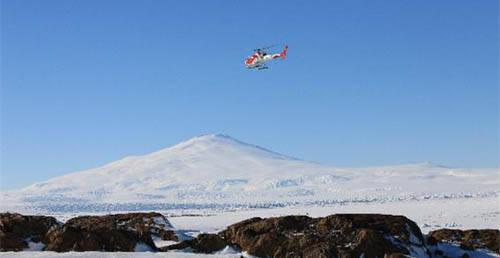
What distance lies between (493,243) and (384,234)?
5.77 m

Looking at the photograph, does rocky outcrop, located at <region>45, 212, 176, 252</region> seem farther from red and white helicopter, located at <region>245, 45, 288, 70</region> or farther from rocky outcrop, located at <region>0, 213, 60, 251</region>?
red and white helicopter, located at <region>245, 45, 288, 70</region>

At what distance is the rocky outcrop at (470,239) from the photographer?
24.0 metres

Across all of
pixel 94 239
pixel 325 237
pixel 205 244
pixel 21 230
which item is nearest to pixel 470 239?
pixel 325 237

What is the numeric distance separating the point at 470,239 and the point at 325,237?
276 inches

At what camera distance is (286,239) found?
21.3 metres

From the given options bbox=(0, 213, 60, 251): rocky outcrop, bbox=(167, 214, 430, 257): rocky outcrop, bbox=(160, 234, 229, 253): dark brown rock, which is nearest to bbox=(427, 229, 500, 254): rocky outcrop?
bbox=(167, 214, 430, 257): rocky outcrop

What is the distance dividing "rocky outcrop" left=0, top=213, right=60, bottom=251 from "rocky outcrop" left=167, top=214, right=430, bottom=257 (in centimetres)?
444

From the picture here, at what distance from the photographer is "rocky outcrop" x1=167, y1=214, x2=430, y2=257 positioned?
67.1 ft

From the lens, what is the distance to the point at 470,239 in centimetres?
2508

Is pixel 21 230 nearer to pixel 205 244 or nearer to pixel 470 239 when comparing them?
pixel 205 244

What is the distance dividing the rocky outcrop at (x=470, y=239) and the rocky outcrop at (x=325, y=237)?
1.95m

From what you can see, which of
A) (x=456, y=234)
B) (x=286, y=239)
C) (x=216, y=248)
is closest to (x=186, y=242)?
(x=216, y=248)

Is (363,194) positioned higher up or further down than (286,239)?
higher up

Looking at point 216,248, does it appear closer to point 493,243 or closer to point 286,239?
point 286,239
